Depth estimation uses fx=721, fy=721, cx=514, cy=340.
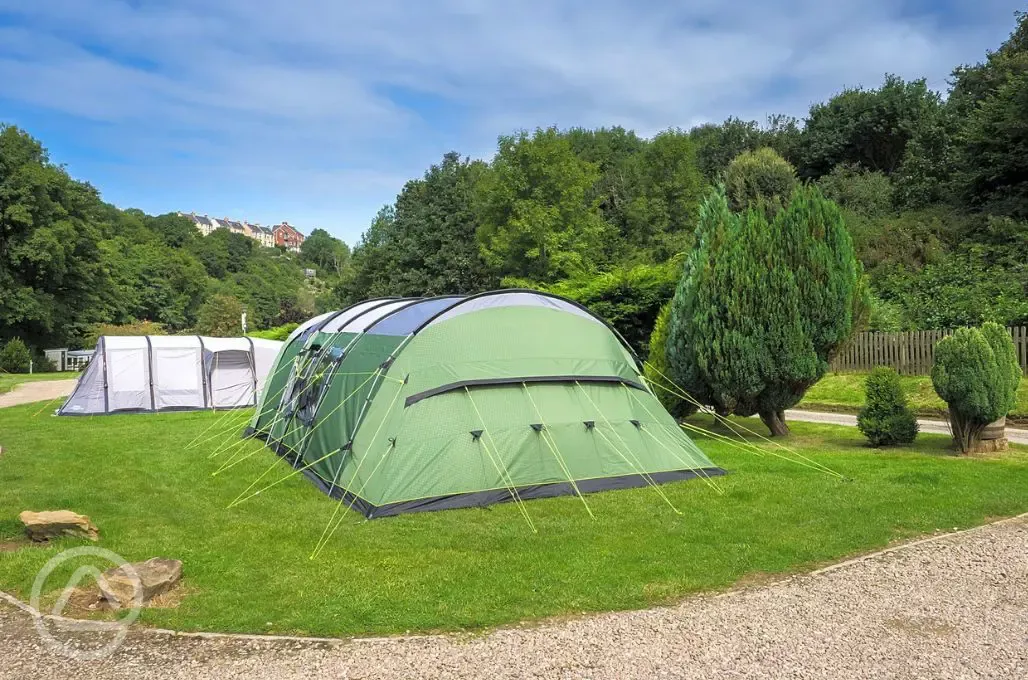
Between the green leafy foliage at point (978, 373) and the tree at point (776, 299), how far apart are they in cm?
133

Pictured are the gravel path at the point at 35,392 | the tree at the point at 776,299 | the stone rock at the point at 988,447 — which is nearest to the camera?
the stone rock at the point at 988,447

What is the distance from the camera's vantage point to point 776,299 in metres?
9.59

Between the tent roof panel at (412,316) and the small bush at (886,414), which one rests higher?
the tent roof panel at (412,316)

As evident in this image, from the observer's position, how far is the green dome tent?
22.5ft

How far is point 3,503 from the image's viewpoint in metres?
7.44

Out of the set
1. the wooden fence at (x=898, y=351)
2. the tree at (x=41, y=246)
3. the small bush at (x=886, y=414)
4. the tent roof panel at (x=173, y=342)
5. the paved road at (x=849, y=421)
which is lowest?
the paved road at (x=849, y=421)

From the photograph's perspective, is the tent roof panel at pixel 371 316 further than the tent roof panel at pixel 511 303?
Yes

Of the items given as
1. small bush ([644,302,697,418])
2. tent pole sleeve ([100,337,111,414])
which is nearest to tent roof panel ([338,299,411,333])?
small bush ([644,302,697,418])

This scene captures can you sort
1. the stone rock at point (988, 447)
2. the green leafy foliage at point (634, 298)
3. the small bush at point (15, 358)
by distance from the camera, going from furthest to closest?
the small bush at point (15, 358)
the green leafy foliage at point (634, 298)
the stone rock at point (988, 447)

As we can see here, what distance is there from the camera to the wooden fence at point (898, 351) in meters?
15.9

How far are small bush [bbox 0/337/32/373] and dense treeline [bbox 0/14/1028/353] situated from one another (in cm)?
399

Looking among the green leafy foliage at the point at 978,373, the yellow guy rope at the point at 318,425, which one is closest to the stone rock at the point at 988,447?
the green leafy foliage at the point at 978,373

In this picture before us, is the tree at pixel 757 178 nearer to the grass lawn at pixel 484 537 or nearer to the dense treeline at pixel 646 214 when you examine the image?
the dense treeline at pixel 646 214

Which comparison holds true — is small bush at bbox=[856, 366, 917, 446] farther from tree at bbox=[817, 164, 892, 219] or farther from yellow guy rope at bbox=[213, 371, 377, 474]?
tree at bbox=[817, 164, 892, 219]
